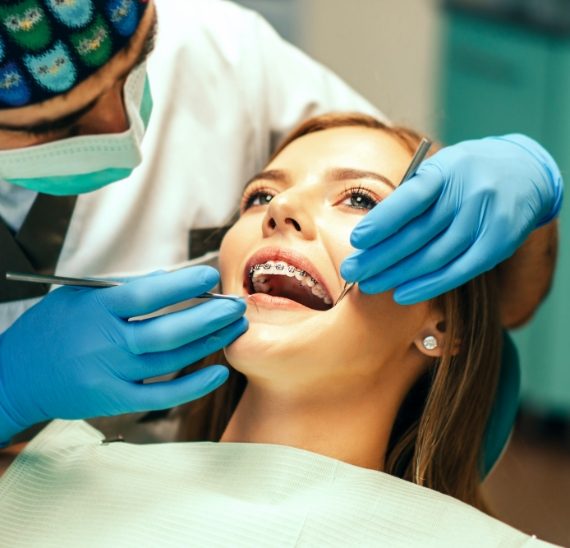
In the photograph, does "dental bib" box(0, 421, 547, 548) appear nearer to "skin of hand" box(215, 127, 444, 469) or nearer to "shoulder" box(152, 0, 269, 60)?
"skin of hand" box(215, 127, 444, 469)

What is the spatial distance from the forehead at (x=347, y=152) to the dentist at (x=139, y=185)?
0.49 ft

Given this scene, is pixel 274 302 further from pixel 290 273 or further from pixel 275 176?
pixel 275 176

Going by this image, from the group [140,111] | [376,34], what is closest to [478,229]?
[140,111]

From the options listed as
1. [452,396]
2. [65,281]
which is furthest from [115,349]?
[452,396]

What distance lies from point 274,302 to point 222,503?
1.04 feet

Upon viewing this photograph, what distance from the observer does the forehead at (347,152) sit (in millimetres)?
1470

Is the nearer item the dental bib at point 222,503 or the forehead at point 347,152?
the dental bib at point 222,503

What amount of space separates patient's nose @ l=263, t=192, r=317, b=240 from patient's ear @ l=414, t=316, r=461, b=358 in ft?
0.83

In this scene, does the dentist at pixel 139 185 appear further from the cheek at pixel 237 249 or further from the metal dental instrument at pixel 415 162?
the cheek at pixel 237 249

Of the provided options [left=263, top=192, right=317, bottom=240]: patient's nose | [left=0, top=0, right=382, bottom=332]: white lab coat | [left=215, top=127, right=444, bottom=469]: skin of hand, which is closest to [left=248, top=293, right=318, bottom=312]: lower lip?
[left=215, top=127, right=444, bottom=469]: skin of hand

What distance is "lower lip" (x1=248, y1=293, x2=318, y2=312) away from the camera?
135 centimetres

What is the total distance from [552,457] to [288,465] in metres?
2.78

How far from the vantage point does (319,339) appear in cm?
131

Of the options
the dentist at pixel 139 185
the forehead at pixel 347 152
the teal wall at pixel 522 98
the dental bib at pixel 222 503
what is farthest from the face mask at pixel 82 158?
the teal wall at pixel 522 98
